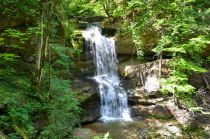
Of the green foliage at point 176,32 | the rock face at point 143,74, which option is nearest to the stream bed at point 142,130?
the green foliage at point 176,32

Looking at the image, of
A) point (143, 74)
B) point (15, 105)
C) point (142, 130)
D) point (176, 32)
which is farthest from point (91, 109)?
point (15, 105)

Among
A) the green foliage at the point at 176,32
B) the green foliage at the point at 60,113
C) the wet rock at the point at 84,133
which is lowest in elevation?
the wet rock at the point at 84,133

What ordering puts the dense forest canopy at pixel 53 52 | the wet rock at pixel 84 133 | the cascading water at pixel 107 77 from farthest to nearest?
the cascading water at pixel 107 77 < the wet rock at pixel 84 133 < the dense forest canopy at pixel 53 52

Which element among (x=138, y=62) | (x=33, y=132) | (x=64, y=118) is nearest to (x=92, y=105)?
(x=138, y=62)

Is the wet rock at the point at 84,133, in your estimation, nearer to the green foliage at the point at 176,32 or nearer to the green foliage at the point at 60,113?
the green foliage at the point at 60,113

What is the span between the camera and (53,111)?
24.8ft

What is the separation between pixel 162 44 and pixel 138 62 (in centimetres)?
242

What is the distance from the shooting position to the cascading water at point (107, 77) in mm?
12898

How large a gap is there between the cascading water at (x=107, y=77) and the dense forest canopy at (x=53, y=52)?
1147mm

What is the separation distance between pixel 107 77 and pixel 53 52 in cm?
523

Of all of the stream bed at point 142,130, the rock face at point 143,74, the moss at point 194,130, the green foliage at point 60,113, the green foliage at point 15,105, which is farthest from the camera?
the rock face at point 143,74

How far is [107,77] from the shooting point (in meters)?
14.2

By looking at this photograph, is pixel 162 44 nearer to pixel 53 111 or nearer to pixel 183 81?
pixel 183 81

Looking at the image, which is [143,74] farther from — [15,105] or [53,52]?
[15,105]
